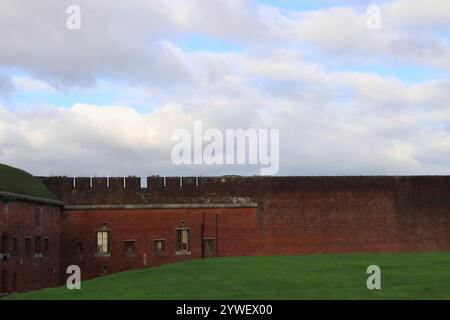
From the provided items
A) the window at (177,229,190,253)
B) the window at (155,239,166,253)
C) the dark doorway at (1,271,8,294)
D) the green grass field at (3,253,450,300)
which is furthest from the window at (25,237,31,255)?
the green grass field at (3,253,450,300)

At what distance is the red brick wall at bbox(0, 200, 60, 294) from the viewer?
34438mm

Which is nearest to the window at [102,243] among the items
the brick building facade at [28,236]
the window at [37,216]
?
the brick building facade at [28,236]

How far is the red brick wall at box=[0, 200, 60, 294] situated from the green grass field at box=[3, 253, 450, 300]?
29.1 feet

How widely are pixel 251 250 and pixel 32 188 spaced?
1211 centimetres

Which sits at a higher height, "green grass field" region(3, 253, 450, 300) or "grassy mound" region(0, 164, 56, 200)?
"grassy mound" region(0, 164, 56, 200)

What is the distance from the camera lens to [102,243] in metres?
41.2

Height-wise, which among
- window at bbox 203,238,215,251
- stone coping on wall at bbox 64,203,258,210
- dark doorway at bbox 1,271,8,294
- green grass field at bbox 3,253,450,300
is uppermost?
stone coping on wall at bbox 64,203,258,210

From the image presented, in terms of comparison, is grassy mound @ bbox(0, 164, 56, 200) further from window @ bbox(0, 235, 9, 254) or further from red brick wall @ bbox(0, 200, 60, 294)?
window @ bbox(0, 235, 9, 254)

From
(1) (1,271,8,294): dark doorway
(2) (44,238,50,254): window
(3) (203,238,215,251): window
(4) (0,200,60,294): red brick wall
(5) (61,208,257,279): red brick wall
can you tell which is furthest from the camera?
(3) (203,238,215,251): window

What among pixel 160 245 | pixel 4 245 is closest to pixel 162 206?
pixel 160 245

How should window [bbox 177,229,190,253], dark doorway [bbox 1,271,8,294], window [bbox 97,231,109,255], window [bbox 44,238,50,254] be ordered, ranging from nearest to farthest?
1. dark doorway [bbox 1,271,8,294]
2. window [bbox 44,238,50,254]
3. window [bbox 97,231,109,255]
4. window [bbox 177,229,190,253]

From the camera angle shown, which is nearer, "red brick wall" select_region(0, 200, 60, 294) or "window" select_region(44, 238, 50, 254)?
"red brick wall" select_region(0, 200, 60, 294)

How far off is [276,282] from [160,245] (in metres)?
19.2

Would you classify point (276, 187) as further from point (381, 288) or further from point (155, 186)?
point (381, 288)
